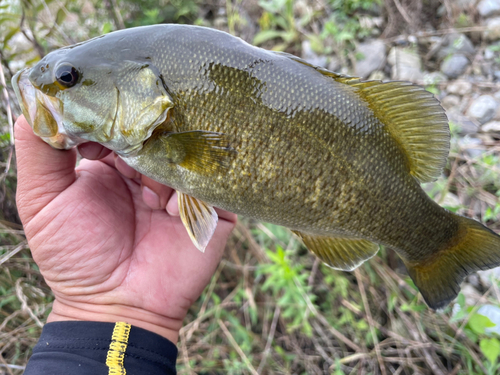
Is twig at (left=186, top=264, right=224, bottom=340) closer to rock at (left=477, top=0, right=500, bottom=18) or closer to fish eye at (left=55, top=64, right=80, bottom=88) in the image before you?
fish eye at (left=55, top=64, right=80, bottom=88)

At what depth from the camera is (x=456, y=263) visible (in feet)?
4.95

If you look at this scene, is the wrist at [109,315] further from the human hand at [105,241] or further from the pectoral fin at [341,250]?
the pectoral fin at [341,250]

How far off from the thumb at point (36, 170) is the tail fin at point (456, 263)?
1.62 meters

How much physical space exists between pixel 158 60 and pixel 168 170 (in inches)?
17.3

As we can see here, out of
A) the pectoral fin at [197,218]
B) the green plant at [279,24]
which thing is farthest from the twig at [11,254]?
the green plant at [279,24]

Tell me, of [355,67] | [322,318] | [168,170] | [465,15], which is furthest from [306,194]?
[465,15]

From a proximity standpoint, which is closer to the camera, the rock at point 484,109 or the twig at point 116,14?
the twig at point 116,14

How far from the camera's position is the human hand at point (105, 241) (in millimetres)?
1485

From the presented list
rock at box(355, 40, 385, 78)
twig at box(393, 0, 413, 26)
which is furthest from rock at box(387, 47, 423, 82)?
Answer: twig at box(393, 0, 413, 26)

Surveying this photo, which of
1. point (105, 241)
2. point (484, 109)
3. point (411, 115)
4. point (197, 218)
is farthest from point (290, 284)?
point (484, 109)

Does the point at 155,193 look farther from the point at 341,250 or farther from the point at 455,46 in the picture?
the point at 455,46

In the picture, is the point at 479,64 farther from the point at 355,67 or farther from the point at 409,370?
the point at 409,370

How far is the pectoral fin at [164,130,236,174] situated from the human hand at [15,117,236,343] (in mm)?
353

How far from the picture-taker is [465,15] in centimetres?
386
